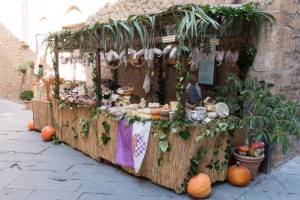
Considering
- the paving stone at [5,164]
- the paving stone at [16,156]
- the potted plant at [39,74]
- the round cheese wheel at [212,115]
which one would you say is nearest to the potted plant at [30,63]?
the potted plant at [39,74]

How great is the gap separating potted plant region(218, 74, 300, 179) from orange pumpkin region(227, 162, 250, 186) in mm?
160

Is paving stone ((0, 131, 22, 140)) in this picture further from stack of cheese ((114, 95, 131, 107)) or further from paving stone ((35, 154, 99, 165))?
stack of cheese ((114, 95, 131, 107))

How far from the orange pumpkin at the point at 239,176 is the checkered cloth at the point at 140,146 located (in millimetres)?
1160

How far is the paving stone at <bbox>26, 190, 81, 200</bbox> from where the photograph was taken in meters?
3.18

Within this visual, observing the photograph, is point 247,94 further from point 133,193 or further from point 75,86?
point 75,86

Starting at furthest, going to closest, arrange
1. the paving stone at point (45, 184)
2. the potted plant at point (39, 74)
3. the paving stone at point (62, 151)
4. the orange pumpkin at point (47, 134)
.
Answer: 1. the potted plant at point (39, 74)
2. the orange pumpkin at point (47, 134)
3. the paving stone at point (62, 151)
4. the paving stone at point (45, 184)

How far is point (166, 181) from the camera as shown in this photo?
10.9ft

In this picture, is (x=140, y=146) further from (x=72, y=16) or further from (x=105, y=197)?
(x=72, y=16)

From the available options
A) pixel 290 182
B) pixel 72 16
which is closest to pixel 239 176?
pixel 290 182

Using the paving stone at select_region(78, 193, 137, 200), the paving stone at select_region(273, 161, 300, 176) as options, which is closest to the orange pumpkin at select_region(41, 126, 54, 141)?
the paving stone at select_region(78, 193, 137, 200)

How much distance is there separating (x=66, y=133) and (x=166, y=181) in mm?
2589

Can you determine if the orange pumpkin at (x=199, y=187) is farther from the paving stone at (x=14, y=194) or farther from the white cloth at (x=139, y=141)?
the paving stone at (x=14, y=194)

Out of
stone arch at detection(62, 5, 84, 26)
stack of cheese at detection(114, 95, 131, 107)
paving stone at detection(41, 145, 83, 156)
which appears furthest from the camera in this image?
stone arch at detection(62, 5, 84, 26)

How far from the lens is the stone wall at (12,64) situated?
11148mm
